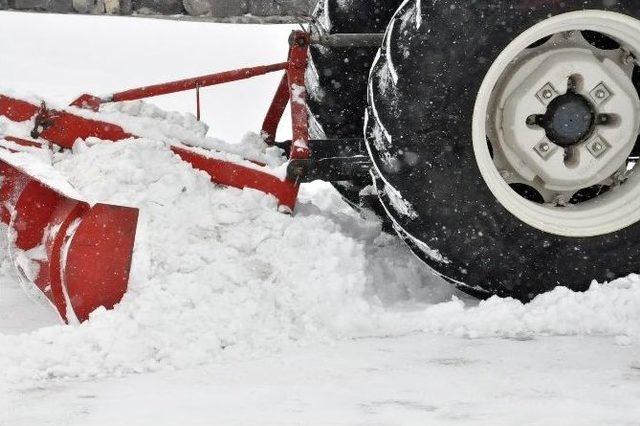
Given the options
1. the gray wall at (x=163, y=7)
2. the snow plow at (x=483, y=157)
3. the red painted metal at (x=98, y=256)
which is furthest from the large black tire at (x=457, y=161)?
the gray wall at (x=163, y=7)

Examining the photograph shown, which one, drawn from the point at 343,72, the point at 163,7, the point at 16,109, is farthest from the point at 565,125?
the point at 163,7

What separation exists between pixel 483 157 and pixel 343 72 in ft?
3.42

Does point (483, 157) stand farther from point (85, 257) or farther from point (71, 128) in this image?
point (71, 128)

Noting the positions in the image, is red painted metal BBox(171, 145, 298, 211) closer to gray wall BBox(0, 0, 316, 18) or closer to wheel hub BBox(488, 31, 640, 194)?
wheel hub BBox(488, 31, 640, 194)

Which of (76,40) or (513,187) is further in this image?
(76,40)

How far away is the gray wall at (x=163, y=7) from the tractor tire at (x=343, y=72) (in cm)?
220

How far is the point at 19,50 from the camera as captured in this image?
7.87 meters

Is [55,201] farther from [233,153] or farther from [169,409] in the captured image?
[169,409]

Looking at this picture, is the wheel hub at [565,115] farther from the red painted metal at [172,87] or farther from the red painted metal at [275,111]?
the red painted metal at [275,111]

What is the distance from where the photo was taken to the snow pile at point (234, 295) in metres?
2.62

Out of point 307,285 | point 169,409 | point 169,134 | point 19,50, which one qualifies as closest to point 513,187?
point 307,285

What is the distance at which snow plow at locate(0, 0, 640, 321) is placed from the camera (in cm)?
284

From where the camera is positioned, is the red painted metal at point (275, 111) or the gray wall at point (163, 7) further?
the gray wall at point (163, 7)

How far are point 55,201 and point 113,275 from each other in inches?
20.4
